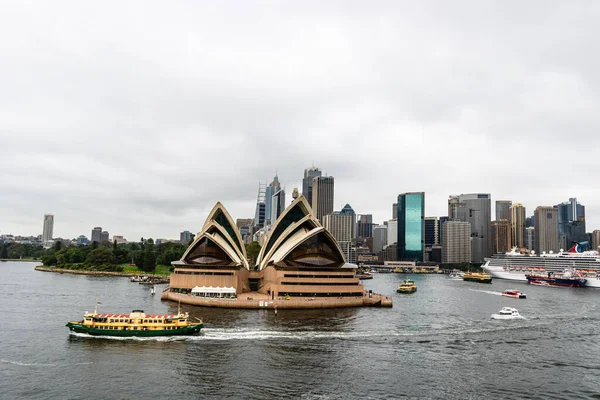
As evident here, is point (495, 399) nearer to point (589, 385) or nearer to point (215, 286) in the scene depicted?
point (589, 385)

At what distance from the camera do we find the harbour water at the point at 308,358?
31.2m

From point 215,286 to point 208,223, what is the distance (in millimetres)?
14477

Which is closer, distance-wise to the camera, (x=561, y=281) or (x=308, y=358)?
(x=308, y=358)

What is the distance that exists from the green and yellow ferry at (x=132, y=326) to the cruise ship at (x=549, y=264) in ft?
457

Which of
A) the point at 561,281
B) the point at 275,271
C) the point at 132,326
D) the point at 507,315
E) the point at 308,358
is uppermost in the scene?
the point at 275,271

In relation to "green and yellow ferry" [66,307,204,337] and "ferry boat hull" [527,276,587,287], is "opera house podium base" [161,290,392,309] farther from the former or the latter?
"ferry boat hull" [527,276,587,287]

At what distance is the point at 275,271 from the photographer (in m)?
75.2

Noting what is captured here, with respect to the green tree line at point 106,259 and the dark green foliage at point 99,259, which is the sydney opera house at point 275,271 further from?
the dark green foliage at point 99,259

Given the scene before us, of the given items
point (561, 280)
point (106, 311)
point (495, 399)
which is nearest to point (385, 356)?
point (495, 399)

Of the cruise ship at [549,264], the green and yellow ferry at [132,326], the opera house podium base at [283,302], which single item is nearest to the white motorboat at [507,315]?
the opera house podium base at [283,302]

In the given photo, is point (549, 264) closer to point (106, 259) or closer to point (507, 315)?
point (507, 315)

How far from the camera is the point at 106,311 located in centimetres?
6256

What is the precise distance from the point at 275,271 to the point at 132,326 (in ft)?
104

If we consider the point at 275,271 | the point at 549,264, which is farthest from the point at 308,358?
the point at 549,264
